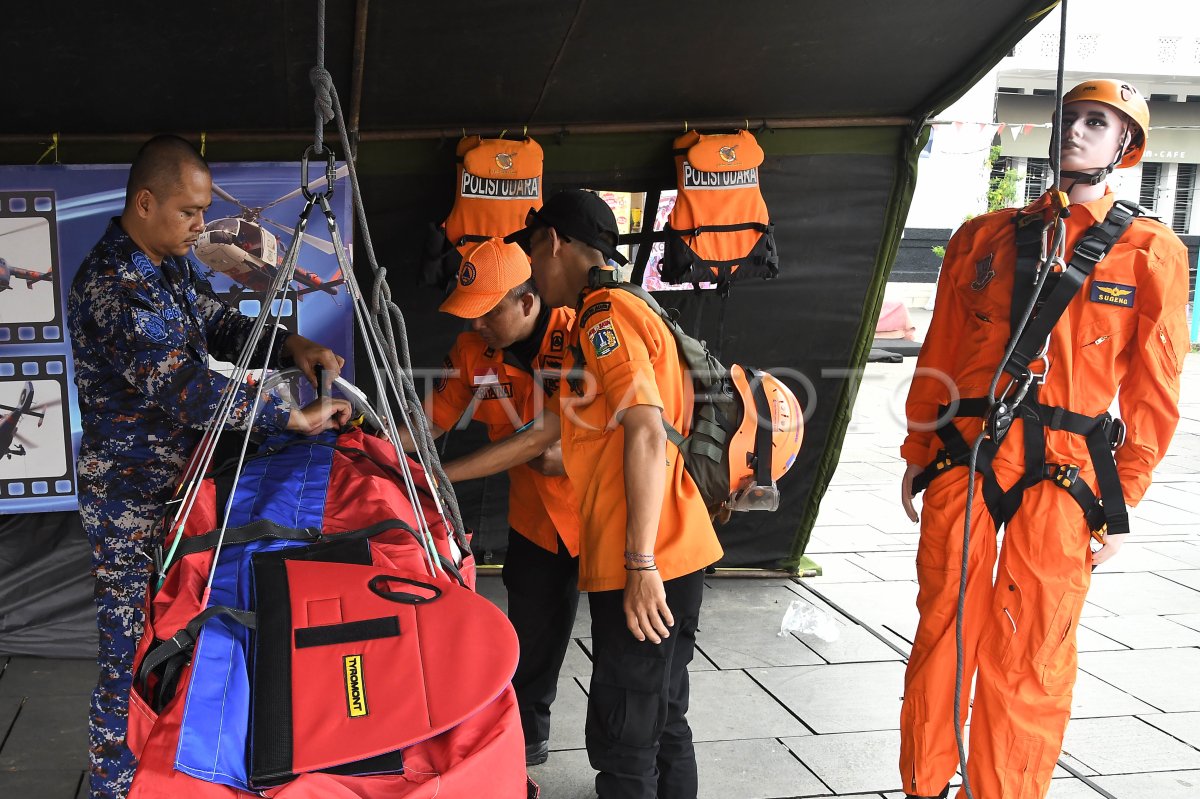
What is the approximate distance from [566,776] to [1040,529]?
5.62 feet

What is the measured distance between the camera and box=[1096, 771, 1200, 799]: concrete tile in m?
3.18

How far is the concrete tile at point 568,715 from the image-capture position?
11.3 feet

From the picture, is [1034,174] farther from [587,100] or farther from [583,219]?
[583,219]

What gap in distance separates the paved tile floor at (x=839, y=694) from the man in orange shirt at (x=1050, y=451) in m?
0.66

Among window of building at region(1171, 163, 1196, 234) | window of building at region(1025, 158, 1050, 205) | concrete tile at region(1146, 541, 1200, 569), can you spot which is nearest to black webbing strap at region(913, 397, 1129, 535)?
concrete tile at region(1146, 541, 1200, 569)

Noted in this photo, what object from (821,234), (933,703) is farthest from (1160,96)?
(933,703)

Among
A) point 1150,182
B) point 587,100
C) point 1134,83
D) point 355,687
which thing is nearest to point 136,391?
point 355,687

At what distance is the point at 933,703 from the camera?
9.28ft

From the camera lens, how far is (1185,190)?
934 inches

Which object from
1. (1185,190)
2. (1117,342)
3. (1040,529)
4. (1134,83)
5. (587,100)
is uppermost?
(1134,83)

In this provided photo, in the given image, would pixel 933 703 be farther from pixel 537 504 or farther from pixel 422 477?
pixel 422 477

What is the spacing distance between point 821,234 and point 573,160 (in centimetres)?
120

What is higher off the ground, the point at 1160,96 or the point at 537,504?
the point at 1160,96

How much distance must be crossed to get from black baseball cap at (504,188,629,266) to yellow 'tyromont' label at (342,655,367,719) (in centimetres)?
144
